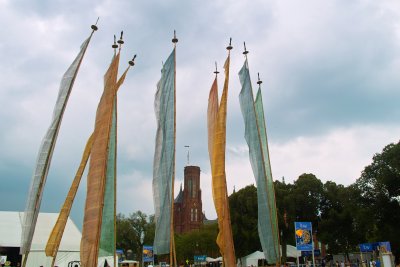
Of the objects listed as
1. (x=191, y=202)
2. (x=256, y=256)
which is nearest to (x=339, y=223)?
(x=256, y=256)

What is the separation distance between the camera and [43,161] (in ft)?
60.6

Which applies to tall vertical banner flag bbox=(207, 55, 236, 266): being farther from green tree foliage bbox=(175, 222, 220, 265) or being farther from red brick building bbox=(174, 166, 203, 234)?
red brick building bbox=(174, 166, 203, 234)

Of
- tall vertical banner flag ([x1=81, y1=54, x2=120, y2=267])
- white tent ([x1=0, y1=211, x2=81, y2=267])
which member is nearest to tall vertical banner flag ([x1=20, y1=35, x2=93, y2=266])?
tall vertical banner flag ([x1=81, y1=54, x2=120, y2=267])

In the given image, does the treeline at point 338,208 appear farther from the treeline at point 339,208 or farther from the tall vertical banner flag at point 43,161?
the tall vertical banner flag at point 43,161

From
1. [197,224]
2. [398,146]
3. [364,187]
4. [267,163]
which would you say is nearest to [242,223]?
[364,187]

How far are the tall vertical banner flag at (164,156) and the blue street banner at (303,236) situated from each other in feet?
30.8

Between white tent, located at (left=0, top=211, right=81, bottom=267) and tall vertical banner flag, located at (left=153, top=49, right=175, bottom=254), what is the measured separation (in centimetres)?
2174

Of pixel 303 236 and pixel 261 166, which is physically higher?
pixel 261 166

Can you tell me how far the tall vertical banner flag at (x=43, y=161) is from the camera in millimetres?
17609

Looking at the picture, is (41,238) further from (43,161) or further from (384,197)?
(384,197)

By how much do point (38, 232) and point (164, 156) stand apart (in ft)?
82.5

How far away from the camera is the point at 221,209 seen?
20.8 m

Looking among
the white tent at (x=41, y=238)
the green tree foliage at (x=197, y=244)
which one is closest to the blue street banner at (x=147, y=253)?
the white tent at (x=41, y=238)

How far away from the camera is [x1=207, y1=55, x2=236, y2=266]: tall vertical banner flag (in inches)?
800
